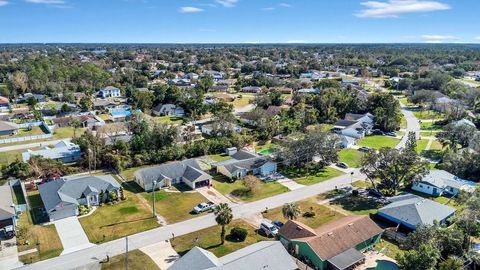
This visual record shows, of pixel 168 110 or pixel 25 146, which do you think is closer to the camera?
pixel 25 146

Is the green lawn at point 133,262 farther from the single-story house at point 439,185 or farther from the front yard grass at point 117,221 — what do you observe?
the single-story house at point 439,185

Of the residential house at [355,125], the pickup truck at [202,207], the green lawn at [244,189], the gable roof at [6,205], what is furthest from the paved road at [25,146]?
the residential house at [355,125]

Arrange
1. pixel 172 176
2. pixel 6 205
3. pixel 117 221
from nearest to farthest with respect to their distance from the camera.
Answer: pixel 6 205 < pixel 117 221 < pixel 172 176

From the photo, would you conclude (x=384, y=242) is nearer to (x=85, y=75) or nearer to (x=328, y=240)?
(x=328, y=240)

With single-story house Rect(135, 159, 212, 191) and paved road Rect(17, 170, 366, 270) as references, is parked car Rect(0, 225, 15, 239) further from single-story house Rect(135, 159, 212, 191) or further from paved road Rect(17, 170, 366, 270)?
single-story house Rect(135, 159, 212, 191)

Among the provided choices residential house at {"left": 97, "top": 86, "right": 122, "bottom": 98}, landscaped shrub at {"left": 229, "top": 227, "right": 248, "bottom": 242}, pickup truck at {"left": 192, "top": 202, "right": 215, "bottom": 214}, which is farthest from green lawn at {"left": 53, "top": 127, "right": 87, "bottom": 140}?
landscaped shrub at {"left": 229, "top": 227, "right": 248, "bottom": 242}

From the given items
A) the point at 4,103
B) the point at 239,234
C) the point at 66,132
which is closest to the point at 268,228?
the point at 239,234

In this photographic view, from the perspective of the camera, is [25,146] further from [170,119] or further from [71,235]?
[71,235]
